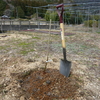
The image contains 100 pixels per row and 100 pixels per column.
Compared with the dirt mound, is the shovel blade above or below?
above

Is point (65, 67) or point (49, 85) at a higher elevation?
point (65, 67)

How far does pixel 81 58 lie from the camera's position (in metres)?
4.79

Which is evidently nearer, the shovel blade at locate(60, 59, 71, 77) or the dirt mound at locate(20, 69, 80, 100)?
the dirt mound at locate(20, 69, 80, 100)

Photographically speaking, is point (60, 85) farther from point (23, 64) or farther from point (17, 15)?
point (17, 15)

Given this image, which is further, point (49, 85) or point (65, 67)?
point (65, 67)

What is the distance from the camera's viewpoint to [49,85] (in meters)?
2.80

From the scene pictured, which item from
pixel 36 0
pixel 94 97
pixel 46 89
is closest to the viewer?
pixel 94 97

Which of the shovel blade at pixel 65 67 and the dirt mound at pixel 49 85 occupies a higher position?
the shovel blade at pixel 65 67

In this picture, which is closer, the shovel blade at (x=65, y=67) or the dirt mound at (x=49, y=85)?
the dirt mound at (x=49, y=85)

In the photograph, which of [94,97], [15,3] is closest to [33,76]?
[94,97]

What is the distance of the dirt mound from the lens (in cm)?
249

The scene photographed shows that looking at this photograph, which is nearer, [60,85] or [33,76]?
[60,85]

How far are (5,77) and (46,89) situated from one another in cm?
117

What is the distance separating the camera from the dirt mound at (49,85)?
2493 millimetres
